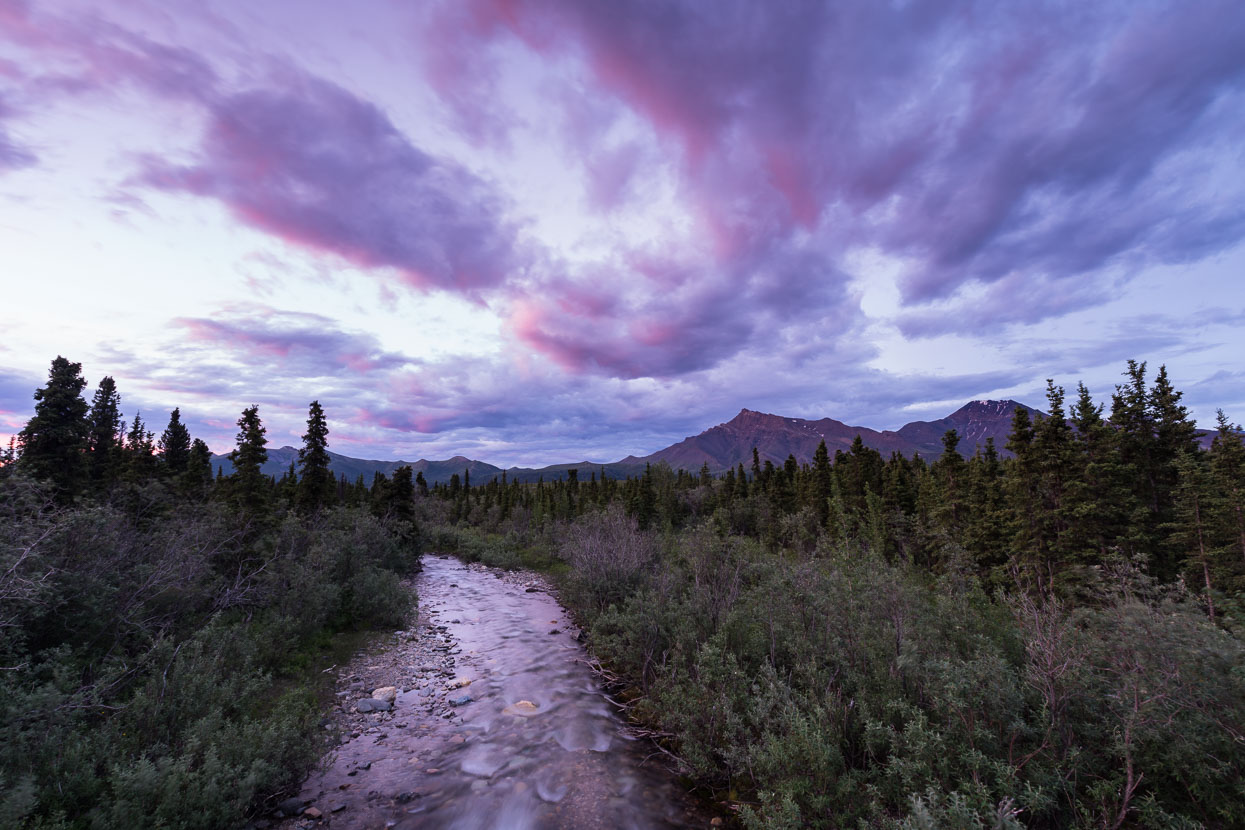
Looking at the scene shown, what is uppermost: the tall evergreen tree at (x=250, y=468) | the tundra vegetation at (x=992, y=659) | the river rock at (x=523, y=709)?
the tall evergreen tree at (x=250, y=468)

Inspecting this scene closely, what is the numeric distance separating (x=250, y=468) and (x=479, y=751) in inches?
805

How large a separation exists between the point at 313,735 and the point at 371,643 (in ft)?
31.1

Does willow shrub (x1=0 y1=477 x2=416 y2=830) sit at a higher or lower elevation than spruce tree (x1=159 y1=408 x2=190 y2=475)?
lower

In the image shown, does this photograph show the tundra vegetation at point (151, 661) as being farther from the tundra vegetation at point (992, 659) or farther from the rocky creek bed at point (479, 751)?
the tundra vegetation at point (992, 659)

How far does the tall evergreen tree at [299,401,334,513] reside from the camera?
31141 mm

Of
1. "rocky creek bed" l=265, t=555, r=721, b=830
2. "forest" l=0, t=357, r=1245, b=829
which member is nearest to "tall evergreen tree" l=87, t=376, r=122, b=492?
"forest" l=0, t=357, r=1245, b=829

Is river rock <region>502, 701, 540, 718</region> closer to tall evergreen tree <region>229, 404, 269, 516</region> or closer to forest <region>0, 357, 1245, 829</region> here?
forest <region>0, 357, 1245, 829</region>

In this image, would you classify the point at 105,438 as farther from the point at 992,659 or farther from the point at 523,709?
the point at 992,659

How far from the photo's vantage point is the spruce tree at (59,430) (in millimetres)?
23141

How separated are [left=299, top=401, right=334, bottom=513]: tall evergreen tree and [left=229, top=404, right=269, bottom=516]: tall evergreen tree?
5782 millimetres

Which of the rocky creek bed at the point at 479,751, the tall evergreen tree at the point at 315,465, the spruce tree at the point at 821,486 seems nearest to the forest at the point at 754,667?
the rocky creek bed at the point at 479,751

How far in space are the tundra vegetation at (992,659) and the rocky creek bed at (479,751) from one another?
3.84ft

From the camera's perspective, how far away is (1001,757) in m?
5.78

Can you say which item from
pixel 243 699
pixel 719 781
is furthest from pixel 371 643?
pixel 719 781
